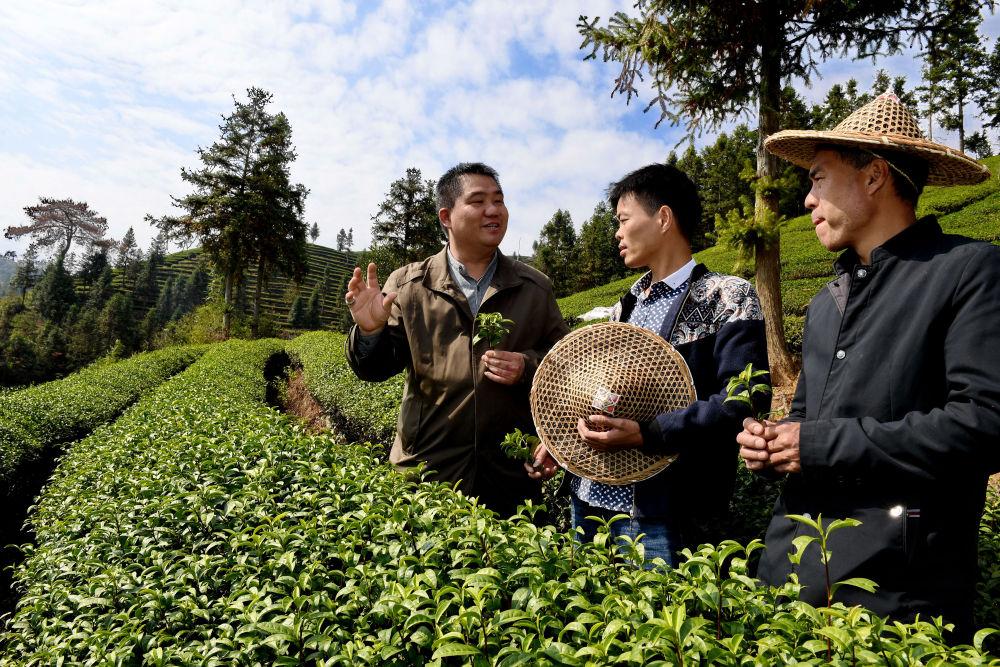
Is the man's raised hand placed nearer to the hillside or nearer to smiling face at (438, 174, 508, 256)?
smiling face at (438, 174, 508, 256)

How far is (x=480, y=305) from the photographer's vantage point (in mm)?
2891

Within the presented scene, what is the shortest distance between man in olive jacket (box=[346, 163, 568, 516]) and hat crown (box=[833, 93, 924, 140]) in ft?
5.12

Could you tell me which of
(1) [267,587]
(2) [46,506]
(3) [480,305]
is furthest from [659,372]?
(2) [46,506]

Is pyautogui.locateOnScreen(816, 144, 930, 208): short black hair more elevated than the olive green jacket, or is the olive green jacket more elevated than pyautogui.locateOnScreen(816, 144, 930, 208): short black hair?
pyautogui.locateOnScreen(816, 144, 930, 208): short black hair

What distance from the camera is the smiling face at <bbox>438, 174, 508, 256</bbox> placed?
2.91m

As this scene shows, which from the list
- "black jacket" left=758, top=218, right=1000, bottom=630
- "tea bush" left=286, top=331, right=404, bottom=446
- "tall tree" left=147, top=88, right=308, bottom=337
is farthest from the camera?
"tall tree" left=147, top=88, right=308, bottom=337

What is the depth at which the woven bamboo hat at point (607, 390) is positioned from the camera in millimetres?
2004

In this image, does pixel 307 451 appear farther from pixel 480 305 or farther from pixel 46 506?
pixel 46 506

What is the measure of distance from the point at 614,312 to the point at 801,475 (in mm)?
1111

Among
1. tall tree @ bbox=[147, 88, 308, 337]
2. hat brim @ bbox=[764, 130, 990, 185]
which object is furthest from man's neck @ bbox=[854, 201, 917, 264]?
tall tree @ bbox=[147, 88, 308, 337]

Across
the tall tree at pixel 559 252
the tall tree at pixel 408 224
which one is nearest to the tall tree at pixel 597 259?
the tall tree at pixel 559 252

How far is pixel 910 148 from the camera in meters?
1.68

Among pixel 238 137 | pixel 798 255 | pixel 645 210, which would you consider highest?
pixel 238 137

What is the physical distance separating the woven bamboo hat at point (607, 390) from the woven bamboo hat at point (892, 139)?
2.60 feet
